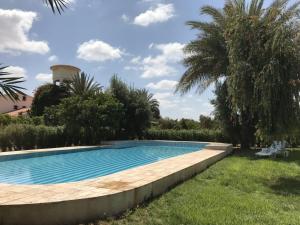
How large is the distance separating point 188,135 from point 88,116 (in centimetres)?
809

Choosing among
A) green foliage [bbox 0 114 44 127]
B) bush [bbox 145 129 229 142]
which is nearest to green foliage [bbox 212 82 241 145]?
bush [bbox 145 129 229 142]

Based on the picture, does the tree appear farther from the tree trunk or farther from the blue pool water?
the tree trunk

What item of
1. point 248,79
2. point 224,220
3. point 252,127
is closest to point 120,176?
point 224,220

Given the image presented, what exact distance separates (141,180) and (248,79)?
14.0 feet

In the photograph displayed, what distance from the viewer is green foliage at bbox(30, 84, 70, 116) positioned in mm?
38938

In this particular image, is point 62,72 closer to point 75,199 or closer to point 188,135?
point 188,135

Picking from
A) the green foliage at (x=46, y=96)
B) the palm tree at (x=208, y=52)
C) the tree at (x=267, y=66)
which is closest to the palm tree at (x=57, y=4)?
the tree at (x=267, y=66)

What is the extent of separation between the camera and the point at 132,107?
80.9ft

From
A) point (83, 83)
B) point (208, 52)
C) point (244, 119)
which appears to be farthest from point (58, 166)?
point (83, 83)

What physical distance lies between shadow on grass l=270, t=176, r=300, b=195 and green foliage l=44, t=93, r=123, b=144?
13183 millimetres

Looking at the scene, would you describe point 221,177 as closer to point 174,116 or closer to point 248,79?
point 248,79

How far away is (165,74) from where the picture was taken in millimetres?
24812

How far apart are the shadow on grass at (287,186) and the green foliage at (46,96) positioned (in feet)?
107

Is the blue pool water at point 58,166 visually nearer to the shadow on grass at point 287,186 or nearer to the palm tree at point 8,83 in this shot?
the shadow on grass at point 287,186
